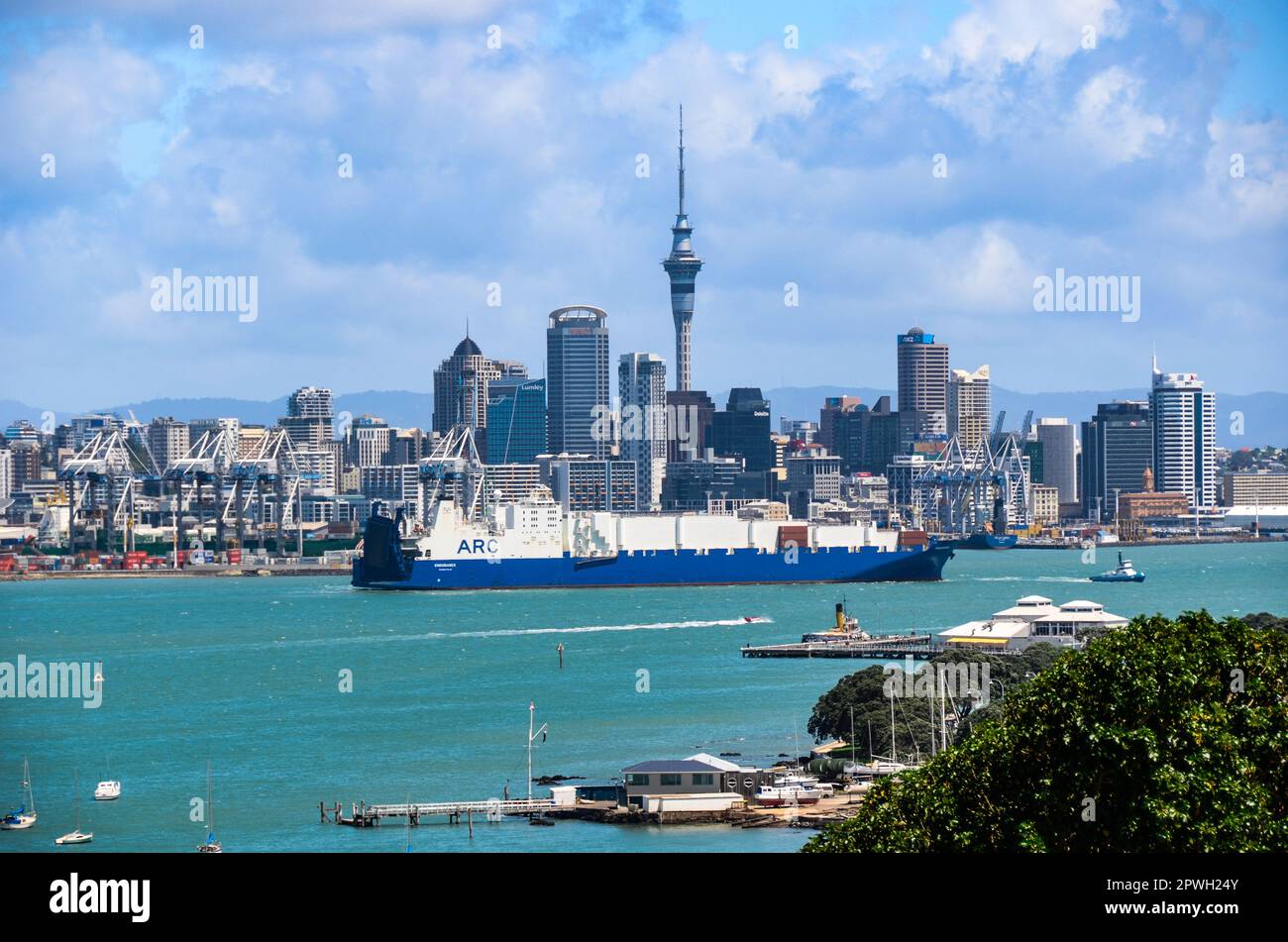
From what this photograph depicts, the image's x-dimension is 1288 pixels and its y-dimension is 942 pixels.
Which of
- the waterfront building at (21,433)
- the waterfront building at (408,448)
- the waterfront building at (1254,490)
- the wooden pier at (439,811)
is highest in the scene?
the waterfront building at (21,433)

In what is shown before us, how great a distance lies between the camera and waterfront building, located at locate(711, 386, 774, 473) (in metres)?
168

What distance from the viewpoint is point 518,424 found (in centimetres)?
16850

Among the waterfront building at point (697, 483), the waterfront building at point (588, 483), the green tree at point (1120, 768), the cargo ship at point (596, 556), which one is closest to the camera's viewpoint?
the green tree at point (1120, 768)

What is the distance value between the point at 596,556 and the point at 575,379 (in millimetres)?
106396

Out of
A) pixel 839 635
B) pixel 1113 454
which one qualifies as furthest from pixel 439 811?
pixel 1113 454

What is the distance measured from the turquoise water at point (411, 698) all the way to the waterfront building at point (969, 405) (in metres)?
104

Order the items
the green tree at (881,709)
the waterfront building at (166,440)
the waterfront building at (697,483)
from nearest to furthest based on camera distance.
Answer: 1. the green tree at (881,709)
2. the waterfront building at (697,483)
3. the waterfront building at (166,440)

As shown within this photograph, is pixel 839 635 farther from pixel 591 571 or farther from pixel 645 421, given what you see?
pixel 645 421

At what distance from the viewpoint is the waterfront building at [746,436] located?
16800cm

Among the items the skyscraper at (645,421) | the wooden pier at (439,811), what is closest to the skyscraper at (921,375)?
the skyscraper at (645,421)

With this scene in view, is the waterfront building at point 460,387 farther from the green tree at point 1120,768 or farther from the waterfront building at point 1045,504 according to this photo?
the green tree at point 1120,768

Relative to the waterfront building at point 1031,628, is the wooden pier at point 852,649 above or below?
below
